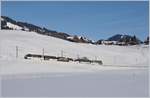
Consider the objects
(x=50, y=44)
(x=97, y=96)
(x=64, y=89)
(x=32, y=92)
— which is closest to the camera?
(x=97, y=96)

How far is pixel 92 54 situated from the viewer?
37.8 meters

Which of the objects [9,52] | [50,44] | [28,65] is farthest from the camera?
[50,44]

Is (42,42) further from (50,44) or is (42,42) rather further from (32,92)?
(32,92)

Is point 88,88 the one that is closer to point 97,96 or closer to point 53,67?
point 97,96

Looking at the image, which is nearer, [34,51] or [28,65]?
[28,65]

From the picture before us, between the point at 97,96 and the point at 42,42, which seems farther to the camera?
the point at 42,42

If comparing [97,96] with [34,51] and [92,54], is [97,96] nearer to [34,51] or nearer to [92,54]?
[34,51]

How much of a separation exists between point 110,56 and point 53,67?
66.5ft

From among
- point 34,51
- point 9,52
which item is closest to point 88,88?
point 9,52

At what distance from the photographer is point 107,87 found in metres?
9.80

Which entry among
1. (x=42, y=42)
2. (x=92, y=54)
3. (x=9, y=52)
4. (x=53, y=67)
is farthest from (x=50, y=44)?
(x=53, y=67)

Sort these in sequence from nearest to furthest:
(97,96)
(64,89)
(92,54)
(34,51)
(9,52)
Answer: (97,96)
(64,89)
(9,52)
(34,51)
(92,54)

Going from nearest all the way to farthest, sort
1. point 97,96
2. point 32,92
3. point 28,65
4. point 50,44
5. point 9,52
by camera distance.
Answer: point 97,96 < point 32,92 < point 28,65 < point 9,52 < point 50,44

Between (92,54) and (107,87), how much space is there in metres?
28.0
